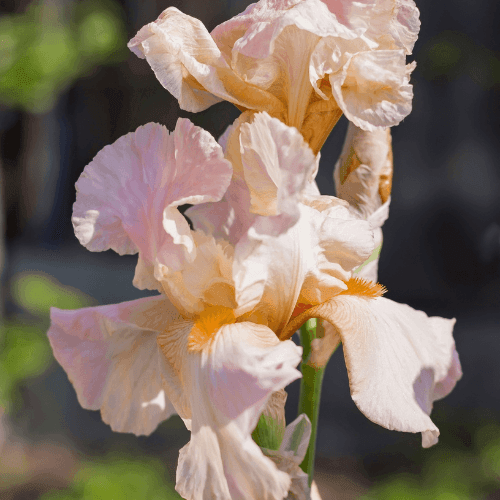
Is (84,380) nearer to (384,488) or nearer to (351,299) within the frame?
(351,299)

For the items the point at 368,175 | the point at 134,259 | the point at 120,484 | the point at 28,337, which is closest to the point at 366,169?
the point at 368,175

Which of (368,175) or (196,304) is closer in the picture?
(196,304)

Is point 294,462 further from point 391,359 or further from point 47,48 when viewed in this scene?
point 47,48

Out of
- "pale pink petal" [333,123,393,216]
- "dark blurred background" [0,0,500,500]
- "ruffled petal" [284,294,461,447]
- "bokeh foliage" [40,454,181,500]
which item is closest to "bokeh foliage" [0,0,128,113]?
"dark blurred background" [0,0,500,500]

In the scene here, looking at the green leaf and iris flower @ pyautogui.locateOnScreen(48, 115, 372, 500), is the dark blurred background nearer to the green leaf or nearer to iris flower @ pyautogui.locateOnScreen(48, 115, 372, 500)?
the green leaf

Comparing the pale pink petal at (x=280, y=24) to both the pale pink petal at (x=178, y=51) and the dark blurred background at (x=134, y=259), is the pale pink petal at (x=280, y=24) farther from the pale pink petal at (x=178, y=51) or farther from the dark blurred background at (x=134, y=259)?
the dark blurred background at (x=134, y=259)

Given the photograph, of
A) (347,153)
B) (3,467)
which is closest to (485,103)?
(347,153)

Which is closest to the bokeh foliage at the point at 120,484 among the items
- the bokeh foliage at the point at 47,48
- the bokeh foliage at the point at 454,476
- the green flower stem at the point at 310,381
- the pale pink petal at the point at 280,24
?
the bokeh foliage at the point at 454,476
